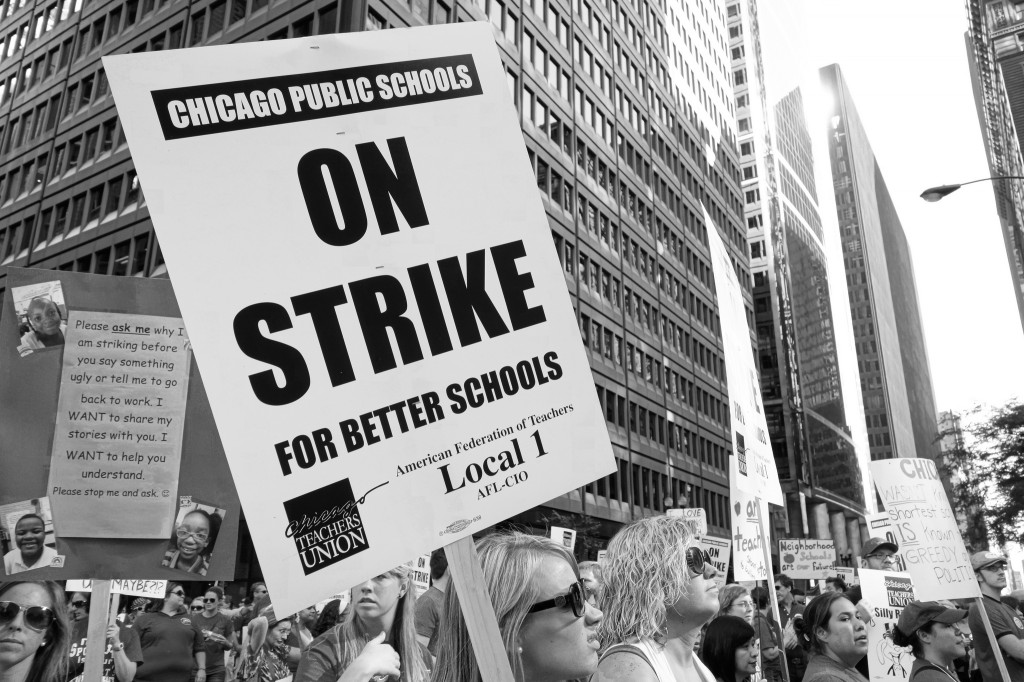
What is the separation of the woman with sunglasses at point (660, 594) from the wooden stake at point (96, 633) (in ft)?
5.60

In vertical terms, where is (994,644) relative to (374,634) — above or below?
below

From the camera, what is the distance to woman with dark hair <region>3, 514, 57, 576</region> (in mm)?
3551

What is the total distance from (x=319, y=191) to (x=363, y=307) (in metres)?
0.30

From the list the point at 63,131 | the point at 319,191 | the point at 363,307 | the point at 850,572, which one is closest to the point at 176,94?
the point at 319,191

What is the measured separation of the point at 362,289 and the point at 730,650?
119 inches

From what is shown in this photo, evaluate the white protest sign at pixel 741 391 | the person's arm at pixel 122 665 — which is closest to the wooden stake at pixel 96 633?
the person's arm at pixel 122 665

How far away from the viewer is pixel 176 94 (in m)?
1.98

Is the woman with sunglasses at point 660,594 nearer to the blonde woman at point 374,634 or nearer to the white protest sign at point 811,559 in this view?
the blonde woman at point 374,634

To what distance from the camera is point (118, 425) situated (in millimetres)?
3787

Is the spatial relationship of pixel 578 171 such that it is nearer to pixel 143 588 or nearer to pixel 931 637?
pixel 143 588

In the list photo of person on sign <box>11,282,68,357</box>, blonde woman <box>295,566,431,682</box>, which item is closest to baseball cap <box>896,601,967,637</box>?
blonde woman <box>295,566,431,682</box>

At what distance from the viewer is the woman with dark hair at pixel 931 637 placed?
4348mm

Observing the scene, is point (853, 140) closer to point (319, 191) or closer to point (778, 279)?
point (778, 279)

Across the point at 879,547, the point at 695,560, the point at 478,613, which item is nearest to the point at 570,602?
the point at 478,613
